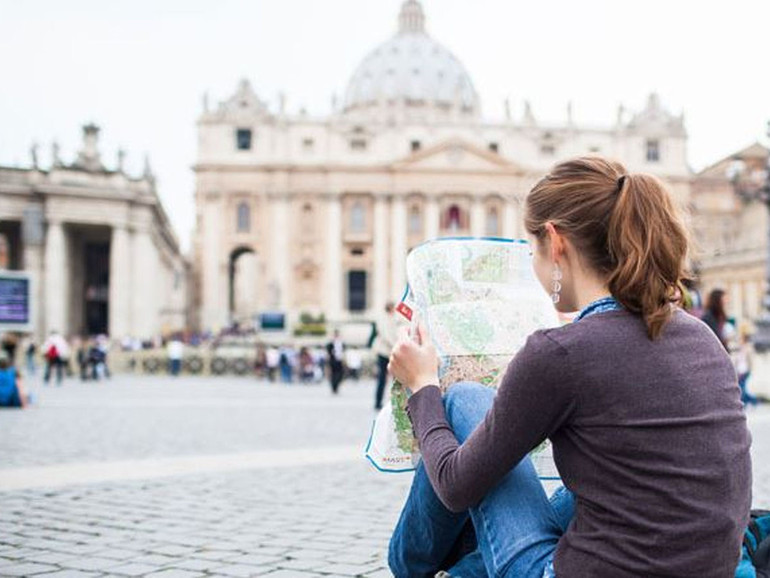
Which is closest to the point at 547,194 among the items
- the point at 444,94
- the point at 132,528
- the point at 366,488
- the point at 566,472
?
the point at 566,472

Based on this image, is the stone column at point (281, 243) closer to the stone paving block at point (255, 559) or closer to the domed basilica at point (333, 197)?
the domed basilica at point (333, 197)

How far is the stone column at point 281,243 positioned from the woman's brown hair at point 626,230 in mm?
63203

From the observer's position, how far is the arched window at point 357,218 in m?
67.2

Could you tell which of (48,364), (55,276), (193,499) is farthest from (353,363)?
(193,499)

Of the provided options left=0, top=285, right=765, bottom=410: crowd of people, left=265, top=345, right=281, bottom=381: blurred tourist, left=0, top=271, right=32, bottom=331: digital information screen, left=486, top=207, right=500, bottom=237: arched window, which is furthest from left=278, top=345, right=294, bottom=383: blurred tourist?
left=486, top=207, right=500, bottom=237: arched window

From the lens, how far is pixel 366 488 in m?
6.36

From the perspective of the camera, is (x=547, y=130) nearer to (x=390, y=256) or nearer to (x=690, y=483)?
(x=390, y=256)

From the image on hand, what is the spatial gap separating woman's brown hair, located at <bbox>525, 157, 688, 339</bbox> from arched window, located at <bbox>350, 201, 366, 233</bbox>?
214 feet

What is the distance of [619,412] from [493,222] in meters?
66.5

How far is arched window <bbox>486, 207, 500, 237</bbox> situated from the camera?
67.6 m

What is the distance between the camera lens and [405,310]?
2.68 meters

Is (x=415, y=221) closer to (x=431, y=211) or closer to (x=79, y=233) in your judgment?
(x=431, y=211)

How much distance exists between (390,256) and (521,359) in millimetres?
64819

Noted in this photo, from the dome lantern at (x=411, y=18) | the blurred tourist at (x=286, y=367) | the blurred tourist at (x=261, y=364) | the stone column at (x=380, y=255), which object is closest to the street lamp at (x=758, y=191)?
the blurred tourist at (x=286, y=367)
